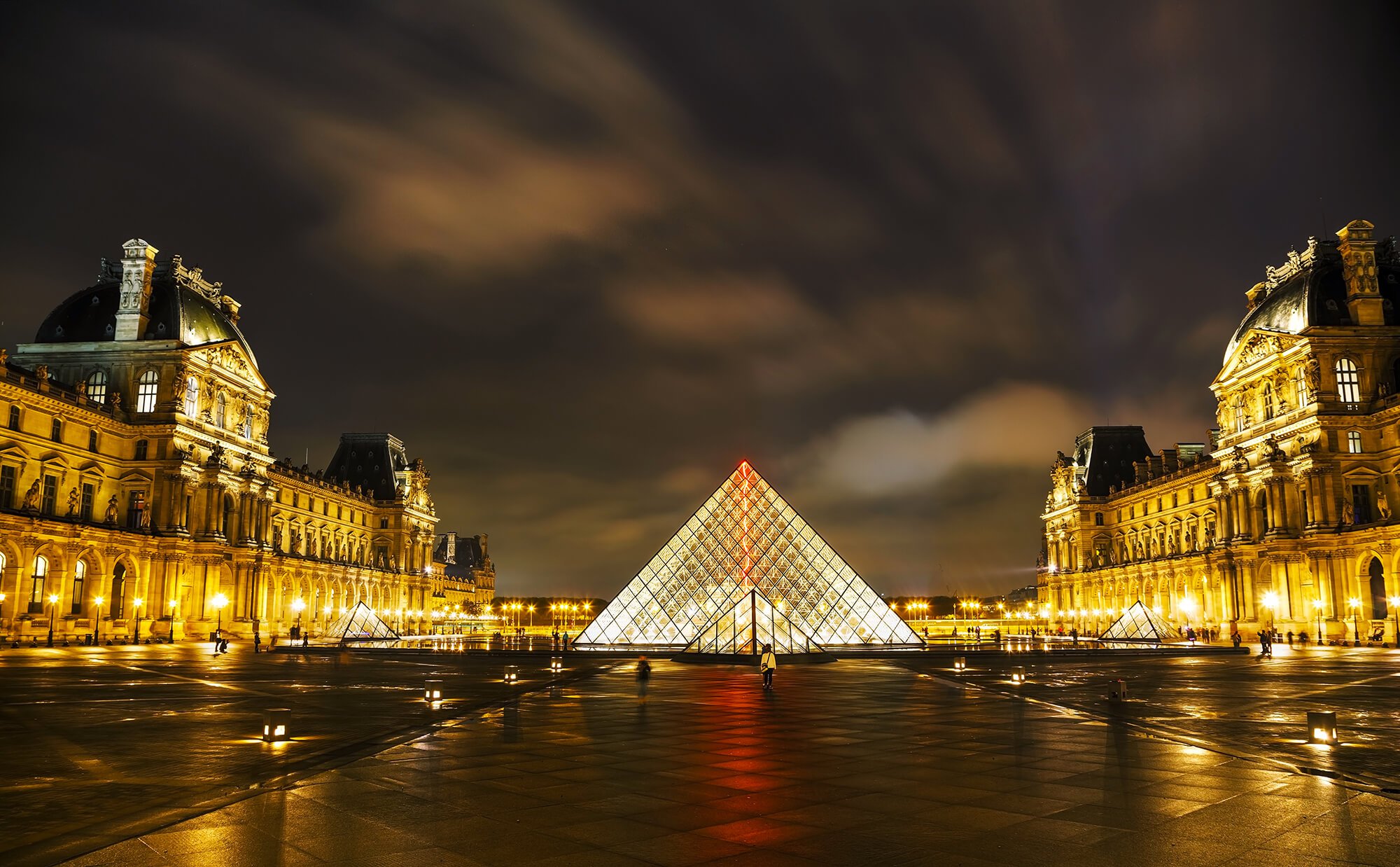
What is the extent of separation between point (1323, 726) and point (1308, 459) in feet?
138

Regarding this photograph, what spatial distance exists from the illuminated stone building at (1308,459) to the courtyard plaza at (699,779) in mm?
31378

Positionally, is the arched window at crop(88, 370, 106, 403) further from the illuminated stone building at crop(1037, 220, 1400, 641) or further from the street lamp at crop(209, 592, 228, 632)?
the illuminated stone building at crop(1037, 220, 1400, 641)

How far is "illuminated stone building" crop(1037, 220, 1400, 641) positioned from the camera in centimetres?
4469

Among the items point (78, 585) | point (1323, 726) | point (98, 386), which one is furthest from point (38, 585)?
point (1323, 726)

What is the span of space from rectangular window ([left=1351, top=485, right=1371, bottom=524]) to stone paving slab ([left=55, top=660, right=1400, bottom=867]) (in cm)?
4203

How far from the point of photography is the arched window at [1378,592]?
4416 cm

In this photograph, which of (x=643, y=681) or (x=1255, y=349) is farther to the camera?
(x=1255, y=349)

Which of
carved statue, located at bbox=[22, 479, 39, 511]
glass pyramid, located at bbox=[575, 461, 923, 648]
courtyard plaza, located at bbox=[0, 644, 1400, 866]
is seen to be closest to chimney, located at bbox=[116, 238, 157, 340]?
carved statue, located at bbox=[22, 479, 39, 511]

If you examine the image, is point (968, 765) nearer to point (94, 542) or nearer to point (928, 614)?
point (94, 542)

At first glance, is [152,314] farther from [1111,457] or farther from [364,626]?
[1111,457]

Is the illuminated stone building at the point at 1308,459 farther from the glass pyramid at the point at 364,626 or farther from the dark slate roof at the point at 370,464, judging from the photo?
the dark slate roof at the point at 370,464

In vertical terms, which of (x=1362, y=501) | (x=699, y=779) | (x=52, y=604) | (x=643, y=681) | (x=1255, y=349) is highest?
(x=1255, y=349)

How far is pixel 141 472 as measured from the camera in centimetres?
4638

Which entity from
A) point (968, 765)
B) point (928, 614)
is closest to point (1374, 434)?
point (968, 765)
